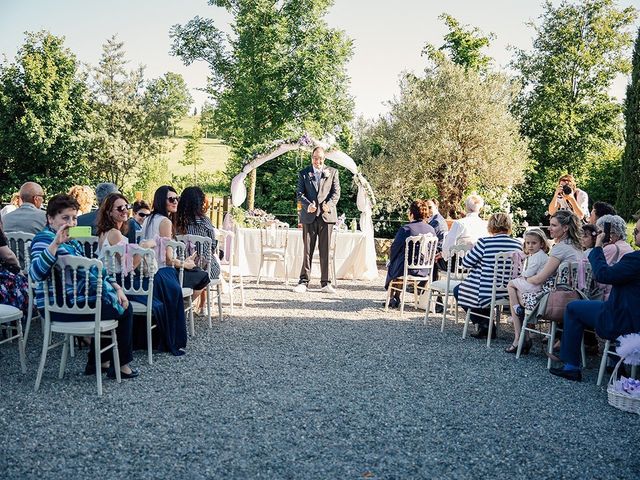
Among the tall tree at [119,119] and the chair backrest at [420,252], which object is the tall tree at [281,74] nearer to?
the tall tree at [119,119]

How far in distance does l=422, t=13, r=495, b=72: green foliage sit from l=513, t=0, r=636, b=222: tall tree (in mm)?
3424

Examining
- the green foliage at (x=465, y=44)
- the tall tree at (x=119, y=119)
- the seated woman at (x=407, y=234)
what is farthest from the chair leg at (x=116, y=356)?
the tall tree at (x=119, y=119)

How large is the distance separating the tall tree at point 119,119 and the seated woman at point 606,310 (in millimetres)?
19002

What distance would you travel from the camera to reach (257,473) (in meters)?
2.81

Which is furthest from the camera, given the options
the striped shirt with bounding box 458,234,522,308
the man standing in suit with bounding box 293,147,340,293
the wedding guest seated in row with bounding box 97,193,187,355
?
the man standing in suit with bounding box 293,147,340,293

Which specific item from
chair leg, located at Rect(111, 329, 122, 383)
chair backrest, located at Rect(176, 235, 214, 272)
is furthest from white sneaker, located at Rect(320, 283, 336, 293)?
chair leg, located at Rect(111, 329, 122, 383)

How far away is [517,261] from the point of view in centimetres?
555

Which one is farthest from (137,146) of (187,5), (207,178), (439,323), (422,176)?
(439,323)

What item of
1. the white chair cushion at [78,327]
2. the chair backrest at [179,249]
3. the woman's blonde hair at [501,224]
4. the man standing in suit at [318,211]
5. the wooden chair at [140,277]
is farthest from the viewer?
the man standing in suit at [318,211]

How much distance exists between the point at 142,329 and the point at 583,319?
357 centimetres

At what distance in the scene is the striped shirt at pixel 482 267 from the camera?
5.64m

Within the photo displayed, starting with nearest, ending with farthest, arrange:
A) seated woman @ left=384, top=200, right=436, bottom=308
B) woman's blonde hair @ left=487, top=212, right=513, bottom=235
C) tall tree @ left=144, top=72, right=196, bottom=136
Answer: woman's blonde hair @ left=487, top=212, right=513, bottom=235 → seated woman @ left=384, top=200, right=436, bottom=308 → tall tree @ left=144, top=72, right=196, bottom=136

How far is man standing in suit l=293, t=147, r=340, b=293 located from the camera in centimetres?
852

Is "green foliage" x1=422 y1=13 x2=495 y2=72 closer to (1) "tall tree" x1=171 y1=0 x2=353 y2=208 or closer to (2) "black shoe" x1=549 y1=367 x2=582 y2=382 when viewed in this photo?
(1) "tall tree" x1=171 y1=0 x2=353 y2=208
